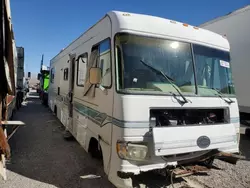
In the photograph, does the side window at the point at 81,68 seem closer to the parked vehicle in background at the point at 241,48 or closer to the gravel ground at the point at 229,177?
the gravel ground at the point at 229,177

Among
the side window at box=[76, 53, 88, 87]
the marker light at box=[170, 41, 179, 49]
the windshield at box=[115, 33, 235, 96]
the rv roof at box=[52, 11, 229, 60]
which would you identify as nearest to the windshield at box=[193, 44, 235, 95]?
the windshield at box=[115, 33, 235, 96]

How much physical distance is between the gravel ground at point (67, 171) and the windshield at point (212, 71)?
1.47 metres

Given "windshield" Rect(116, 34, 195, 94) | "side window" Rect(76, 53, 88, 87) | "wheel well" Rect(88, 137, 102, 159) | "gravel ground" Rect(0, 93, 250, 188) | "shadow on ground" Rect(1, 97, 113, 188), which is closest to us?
"windshield" Rect(116, 34, 195, 94)

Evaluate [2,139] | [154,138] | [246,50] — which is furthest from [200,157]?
[246,50]

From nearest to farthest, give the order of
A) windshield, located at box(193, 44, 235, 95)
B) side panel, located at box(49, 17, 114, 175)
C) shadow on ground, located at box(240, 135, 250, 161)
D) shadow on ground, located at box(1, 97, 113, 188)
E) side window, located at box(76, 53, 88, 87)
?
side panel, located at box(49, 17, 114, 175) < windshield, located at box(193, 44, 235, 95) < shadow on ground, located at box(1, 97, 113, 188) < side window, located at box(76, 53, 88, 87) < shadow on ground, located at box(240, 135, 250, 161)

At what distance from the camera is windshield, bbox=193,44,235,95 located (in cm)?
366

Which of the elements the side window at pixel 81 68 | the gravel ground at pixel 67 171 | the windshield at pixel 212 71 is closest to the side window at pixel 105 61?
the side window at pixel 81 68

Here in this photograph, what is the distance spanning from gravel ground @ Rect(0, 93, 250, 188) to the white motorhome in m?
0.71

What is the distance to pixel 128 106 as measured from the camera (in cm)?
296

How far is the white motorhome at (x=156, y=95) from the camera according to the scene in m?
2.99

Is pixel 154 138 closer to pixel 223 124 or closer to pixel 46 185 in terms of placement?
pixel 223 124

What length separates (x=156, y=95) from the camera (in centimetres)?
314

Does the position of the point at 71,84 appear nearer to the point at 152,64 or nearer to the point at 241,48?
the point at 152,64

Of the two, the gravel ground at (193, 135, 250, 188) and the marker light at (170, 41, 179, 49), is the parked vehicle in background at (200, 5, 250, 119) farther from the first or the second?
the marker light at (170, 41, 179, 49)
